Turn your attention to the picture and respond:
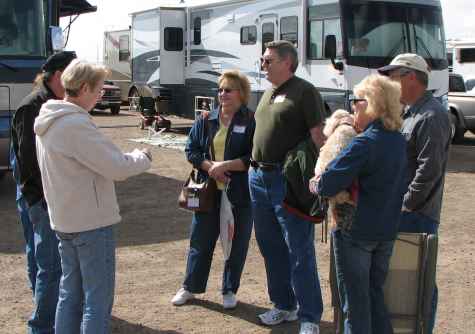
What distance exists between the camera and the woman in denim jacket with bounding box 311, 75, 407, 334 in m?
3.33

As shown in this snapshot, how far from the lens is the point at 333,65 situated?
482 inches

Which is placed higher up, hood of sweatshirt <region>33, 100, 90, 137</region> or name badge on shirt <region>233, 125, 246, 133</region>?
hood of sweatshirt <region>33, 100, 90, 137</region>

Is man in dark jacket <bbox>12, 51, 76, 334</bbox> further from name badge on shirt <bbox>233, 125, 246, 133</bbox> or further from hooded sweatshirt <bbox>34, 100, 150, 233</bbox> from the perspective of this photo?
name badge on shirt <bbox>233, 125, 246, 133</bbox>

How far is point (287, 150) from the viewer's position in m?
4.34

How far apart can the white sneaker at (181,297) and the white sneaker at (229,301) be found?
11.2 inches

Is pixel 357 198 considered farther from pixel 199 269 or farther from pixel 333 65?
pixel 333 65

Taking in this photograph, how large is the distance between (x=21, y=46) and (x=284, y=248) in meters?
5.13

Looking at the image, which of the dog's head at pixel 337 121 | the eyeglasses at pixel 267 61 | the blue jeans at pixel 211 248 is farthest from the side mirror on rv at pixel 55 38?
the dog's head at pixel 337 121

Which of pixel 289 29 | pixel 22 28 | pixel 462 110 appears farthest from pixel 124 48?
pixel 22 28

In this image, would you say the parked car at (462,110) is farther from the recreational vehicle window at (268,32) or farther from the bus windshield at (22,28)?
the bus windshield at (22,28)


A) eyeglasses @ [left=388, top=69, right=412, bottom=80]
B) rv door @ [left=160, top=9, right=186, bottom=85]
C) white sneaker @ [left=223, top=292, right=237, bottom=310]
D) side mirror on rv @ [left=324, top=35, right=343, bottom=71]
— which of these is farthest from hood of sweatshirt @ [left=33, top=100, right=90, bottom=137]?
rv door @ [left=160, top=9, right=186, bottom=85]

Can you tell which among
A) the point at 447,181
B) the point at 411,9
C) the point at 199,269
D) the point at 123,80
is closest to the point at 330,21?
the point at 411,9

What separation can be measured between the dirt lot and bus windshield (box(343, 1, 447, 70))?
12.0 feet

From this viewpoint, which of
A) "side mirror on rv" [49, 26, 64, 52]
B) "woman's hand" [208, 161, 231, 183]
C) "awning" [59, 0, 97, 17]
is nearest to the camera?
"woman's hand" [208, 161, 231, 183]
